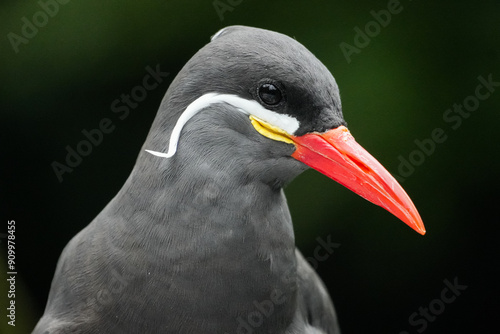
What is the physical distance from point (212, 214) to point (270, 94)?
49 centimetres

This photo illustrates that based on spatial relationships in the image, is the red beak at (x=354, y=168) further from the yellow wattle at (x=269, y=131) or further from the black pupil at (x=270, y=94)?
the black pupil at (x=270, y=94)

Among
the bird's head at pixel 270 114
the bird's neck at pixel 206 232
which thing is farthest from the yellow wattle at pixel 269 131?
the bird's neck at pixel 206 232

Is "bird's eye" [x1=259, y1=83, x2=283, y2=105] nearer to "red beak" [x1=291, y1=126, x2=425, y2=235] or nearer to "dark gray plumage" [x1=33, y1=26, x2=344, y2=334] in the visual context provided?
"dark gray plumage" [x1=33, y1=26, x2=344, y2=334]

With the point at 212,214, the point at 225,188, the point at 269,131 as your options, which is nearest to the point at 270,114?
the point at 269,131

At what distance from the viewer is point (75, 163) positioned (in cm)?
490

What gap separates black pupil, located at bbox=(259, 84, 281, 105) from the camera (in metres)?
2.74

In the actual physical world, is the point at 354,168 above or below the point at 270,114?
below

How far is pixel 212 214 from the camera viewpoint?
111 inches

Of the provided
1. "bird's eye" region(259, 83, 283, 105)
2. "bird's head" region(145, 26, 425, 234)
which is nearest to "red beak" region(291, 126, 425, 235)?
"bird's head" region(145, 26, 425, 234)

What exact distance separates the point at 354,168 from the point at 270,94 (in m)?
0.40

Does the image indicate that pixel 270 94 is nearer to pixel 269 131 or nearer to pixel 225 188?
pixel 269 131

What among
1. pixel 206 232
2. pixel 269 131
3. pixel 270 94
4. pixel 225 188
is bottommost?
pixel 206 232

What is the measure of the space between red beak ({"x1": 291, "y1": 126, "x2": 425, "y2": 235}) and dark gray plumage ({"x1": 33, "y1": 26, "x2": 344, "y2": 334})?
0.04 metres

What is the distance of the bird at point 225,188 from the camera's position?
2764mm
